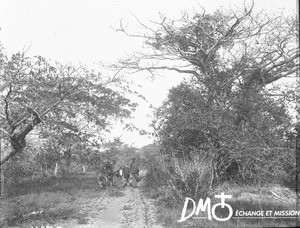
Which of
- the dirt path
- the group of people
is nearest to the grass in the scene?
the dirt path

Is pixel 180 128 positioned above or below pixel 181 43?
below

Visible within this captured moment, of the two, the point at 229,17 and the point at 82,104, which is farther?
the point at 229,17

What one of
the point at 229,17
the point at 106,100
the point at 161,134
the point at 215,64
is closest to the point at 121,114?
the point at 106,100

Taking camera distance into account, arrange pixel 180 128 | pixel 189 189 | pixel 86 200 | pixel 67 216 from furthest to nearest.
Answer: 1. pixel 86 200
2. pixel 180 128
3. pixel 67 216
4. pixel 189 189

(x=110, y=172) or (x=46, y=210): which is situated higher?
(x=110, y=172)

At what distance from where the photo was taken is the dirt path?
26.8ft

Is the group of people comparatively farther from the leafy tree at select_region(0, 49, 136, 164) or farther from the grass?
the leafy tree at select_region(0, 49, 136, 164)

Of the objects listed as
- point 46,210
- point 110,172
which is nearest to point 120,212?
point 46,210

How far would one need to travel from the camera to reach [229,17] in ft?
46.4

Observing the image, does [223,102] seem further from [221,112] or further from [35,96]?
[35,96]

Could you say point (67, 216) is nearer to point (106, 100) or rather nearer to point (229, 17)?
point (106, 100)

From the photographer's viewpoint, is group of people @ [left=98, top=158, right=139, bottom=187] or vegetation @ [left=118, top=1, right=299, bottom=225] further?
group of people @ [left=98, top=158, right=139, bottom=187]

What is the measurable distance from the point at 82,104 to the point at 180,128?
4.08 metres

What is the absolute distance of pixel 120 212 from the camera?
378 inches
